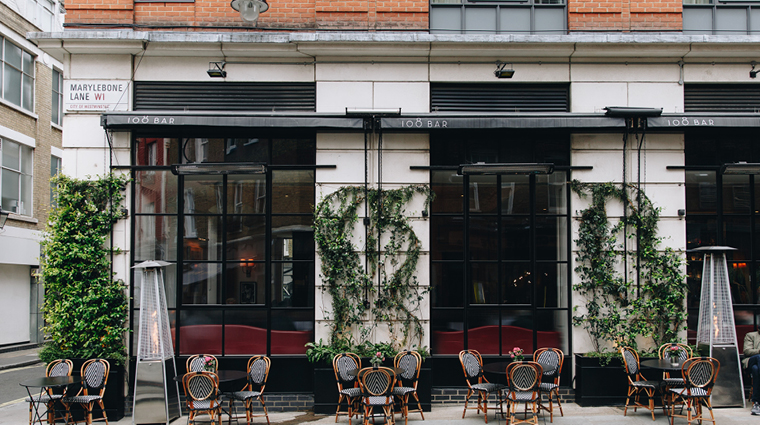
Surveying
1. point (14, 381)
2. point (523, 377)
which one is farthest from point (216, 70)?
point (14, 381)

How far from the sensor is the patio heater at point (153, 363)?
8.42 meters

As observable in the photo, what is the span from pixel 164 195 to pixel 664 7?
34.6ft

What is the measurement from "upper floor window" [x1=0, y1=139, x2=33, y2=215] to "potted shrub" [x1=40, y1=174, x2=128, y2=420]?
38.9 ft

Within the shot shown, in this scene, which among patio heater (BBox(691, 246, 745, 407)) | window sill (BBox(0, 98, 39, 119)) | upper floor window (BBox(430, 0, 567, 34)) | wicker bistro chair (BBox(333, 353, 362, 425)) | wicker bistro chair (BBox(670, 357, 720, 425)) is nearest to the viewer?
wicker bistro chair (BBox(670, 357, 720, 425))

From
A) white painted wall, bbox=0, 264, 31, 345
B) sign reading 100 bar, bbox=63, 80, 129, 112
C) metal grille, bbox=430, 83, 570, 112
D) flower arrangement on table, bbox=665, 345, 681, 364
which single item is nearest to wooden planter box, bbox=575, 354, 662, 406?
flower arrangement on table, bbox=665, 345, 681, 364

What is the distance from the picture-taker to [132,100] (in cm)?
999

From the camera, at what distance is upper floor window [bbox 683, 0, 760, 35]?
10641 millimetres

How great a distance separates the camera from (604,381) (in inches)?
368

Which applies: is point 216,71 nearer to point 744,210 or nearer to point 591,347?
point 591,347

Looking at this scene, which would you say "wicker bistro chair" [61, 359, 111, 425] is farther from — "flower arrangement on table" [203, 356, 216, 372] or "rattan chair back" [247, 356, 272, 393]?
"rattan chair back" [247, 356, 272, 393]

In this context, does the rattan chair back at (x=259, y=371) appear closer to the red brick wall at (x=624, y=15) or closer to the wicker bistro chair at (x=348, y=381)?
the wicker bistro chair at (x=348, y=381)

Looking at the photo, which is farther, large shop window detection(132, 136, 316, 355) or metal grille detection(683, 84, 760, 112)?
metal grille detection(683, 84, 760, 112)

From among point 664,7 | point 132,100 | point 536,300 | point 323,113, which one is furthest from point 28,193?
point 664,7

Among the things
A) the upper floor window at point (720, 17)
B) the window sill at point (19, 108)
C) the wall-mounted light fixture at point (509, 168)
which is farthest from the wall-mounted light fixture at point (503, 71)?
the window sill at point (19, 108)
